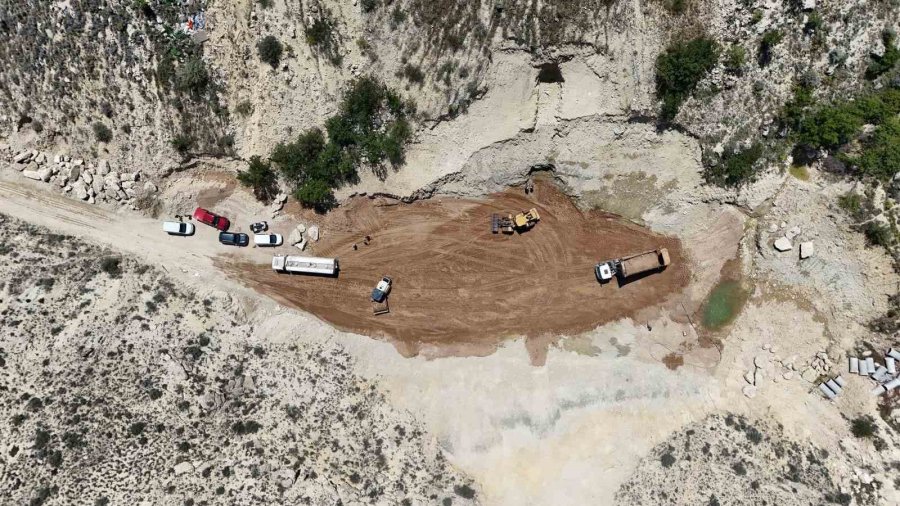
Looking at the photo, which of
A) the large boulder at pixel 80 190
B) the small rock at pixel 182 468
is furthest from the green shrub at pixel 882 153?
the large boulder at pixel 80 190

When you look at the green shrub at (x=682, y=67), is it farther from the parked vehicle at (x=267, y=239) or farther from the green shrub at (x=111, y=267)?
the green shrub at (x=111, y=267)

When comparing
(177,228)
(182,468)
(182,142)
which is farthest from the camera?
(177,228)

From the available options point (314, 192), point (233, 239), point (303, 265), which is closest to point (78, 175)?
point (233, 239)

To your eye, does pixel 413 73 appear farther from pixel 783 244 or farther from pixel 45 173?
pixel 783 244

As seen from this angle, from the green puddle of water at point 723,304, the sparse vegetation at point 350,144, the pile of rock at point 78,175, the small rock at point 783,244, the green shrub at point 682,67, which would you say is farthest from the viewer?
the green puddle of water at point 723,304

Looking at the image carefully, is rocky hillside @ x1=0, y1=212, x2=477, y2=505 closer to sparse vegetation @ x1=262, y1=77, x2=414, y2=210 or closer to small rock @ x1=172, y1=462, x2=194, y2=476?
small rock @ x1=172, y1=462, x2=194, y2=476

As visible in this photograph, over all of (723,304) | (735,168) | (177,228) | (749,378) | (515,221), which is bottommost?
(749,378)

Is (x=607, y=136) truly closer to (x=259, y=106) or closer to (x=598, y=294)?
(x=598, y=294)
